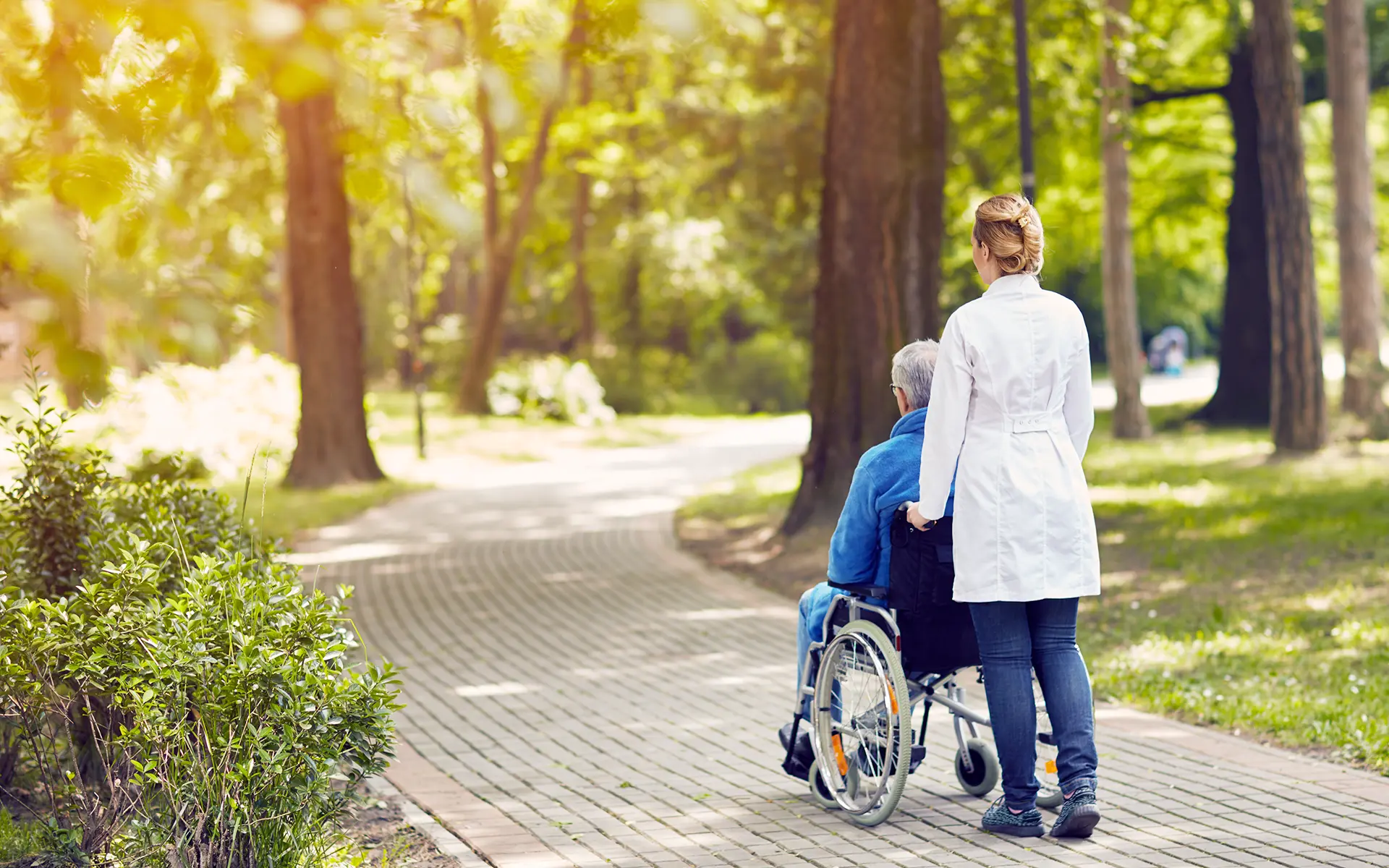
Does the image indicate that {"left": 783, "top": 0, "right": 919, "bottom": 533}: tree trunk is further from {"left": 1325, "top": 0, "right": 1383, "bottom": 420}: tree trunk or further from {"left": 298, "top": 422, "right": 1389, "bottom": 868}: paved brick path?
{"left": 1325, "top": 0, "right": 1383, "bottom": 420}: tree trunk

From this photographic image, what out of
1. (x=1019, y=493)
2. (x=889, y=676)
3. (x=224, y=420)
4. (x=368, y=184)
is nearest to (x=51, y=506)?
(x=368, y=184)

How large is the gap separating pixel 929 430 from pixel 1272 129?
47.7 feet

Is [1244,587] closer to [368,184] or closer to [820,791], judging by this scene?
[820,791]

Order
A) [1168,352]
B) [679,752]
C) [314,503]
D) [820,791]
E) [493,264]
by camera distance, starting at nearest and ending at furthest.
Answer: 1. [820,791]
2. [679,752]
3. [314,503]
4. [493,264]
5. [1168,352]

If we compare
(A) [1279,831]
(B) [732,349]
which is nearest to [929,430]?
(A) [1279,831]

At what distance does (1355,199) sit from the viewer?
20.9 meters

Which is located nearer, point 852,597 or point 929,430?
point 929,430

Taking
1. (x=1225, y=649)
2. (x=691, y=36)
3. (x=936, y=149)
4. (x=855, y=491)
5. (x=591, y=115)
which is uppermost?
(x=591, y=115)

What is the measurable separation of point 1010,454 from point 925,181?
8.23 metres

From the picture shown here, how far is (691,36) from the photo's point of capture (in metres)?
2.70

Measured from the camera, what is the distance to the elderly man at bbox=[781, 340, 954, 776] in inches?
205

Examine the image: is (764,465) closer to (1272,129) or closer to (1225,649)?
(1272,129)

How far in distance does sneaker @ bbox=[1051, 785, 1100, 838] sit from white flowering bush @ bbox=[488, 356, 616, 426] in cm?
2670

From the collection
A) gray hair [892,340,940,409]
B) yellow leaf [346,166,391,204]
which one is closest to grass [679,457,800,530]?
gray hair [892,340,940,409]
